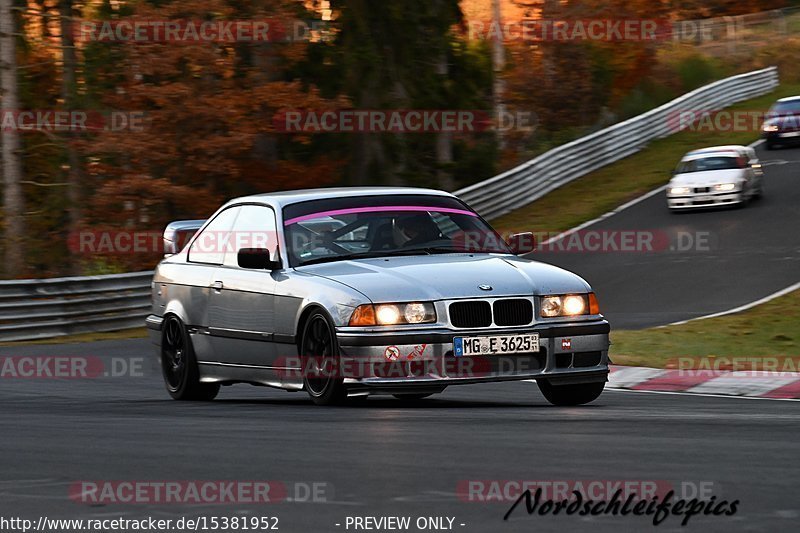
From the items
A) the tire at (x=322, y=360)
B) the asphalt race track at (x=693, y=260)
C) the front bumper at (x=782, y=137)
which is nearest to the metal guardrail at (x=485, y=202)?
the asphalt race track at (x=693, y=260)

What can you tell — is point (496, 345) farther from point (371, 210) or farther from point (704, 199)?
point (704, 199)

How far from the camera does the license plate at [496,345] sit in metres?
9.13

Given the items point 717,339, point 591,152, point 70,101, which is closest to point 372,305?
point 717,339

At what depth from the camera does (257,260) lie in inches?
399

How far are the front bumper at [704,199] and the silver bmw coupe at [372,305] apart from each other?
21.6 metres

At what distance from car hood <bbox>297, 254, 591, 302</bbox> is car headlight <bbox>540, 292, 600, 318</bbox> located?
0.04 meters

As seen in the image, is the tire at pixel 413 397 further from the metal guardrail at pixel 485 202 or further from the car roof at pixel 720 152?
the car roof at pixel 720 152

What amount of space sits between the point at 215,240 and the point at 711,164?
22.6 meters

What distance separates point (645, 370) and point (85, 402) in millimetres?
4667

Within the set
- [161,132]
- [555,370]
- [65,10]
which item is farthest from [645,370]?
[65,10]

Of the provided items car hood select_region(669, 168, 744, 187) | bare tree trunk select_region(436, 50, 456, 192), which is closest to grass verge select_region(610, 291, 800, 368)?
car hood select_region(669, 168, 744, 187)

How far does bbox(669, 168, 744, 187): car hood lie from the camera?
32.0 meters

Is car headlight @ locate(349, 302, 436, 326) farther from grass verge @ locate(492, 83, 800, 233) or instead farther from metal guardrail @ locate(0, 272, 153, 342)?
grass verge @ locate(492, 83, 800, 233)

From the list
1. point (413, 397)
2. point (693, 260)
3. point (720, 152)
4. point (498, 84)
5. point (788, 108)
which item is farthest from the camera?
point (498, 84)
